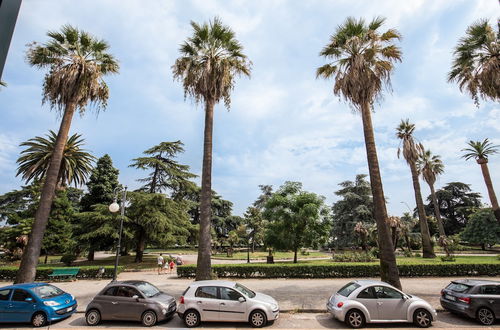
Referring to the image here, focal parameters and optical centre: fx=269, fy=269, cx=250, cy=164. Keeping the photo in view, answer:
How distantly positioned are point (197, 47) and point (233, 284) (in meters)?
14.0

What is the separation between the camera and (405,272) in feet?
66.0

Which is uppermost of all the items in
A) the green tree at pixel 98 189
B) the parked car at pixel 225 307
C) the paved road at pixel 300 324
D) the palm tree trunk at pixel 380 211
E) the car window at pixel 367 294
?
the green tree at pixel 98 189

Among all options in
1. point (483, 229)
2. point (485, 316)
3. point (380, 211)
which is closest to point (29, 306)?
point (380, 211)

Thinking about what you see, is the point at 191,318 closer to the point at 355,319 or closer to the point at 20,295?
the point at 355,319

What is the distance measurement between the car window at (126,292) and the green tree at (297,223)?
20668 mm

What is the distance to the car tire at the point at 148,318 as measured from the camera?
10.2m

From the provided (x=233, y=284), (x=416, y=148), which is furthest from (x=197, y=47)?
(x=416, y=148)

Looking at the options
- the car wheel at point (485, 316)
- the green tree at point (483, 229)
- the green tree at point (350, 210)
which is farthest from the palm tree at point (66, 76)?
the green tree at point (483, 229)

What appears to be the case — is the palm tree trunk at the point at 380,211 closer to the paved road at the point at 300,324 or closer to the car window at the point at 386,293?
the paved road at the point at 300,324

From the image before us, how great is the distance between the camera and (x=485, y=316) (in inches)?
396

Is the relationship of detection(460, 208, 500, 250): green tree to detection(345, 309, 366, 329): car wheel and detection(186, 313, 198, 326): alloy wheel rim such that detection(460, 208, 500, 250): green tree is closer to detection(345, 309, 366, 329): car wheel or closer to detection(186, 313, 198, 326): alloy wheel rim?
detection(345, 309, 366, 329): car wheel

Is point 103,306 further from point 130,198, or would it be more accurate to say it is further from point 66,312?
point 130,198

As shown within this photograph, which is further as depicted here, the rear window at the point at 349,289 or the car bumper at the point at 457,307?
the rear window at the point at 349,289

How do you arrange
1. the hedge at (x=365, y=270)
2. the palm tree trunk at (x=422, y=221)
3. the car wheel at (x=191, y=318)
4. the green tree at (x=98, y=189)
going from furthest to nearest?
the green tree at (x=98, y=189) → the palm tree trunk at (x=422, y=221) → the hedge at (x=365, y=270) → the car wheel at (x=191, y=318)
